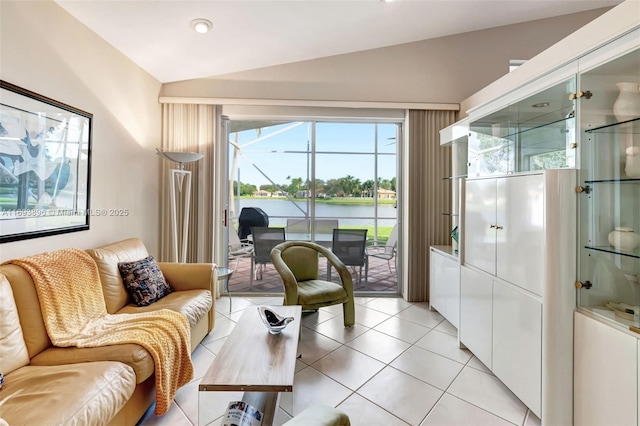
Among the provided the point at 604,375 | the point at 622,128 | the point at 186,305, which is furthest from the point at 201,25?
the point at 604,375

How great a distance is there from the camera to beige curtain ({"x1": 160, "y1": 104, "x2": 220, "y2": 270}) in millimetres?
3703

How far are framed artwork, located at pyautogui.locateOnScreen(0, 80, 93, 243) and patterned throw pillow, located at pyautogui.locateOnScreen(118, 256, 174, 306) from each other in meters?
0.51

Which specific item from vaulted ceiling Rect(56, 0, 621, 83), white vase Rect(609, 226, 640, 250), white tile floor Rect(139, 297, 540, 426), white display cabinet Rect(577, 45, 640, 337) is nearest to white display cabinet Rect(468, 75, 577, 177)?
white display cabinet Rect(577, 45, 640, 337)

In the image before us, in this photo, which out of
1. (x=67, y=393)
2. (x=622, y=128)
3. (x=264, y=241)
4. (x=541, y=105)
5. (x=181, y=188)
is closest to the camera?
(x=67, y=393)

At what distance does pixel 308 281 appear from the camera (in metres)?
3.31

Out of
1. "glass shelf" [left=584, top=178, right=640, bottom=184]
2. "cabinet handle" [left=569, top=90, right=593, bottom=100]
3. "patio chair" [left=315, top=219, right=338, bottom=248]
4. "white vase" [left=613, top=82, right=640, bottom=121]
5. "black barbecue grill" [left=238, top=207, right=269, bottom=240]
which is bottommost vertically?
"patio chair" [left=315, top=219, right=338, bottom=248]

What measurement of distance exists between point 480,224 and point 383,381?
1.43m

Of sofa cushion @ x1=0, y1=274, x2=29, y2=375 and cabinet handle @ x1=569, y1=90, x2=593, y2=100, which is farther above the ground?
cabinet handle @ x1=569, y1=90, x2=593, y2=100

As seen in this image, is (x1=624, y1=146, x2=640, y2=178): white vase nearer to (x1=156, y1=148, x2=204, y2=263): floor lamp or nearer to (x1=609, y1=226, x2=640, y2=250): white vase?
(x1=609, y1=226, x2=640, y2=250): white vase

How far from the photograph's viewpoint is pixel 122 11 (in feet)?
7.73

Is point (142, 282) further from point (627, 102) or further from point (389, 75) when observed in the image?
point (389, 75)

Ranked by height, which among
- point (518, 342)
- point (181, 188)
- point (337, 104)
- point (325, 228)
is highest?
point (337, 104)

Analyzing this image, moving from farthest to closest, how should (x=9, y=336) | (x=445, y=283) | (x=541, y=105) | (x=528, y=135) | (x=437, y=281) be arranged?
(x=437, y=281) < (x=445, y=283) < (x=528, y=135) < (x=541, y=105) < (x=9, y=336)

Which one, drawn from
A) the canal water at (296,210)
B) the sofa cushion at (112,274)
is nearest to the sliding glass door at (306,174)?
the canal water at (296,210)
